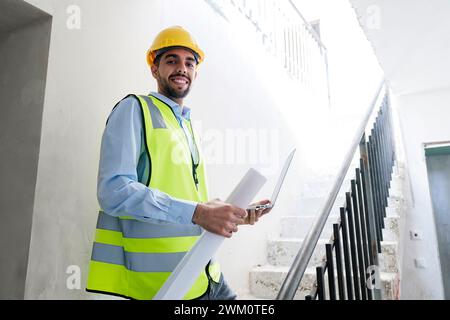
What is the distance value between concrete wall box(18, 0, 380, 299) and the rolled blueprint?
0.70m

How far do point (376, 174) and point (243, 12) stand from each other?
5.83 ft

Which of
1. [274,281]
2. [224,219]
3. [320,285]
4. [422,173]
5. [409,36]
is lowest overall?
[274,281]

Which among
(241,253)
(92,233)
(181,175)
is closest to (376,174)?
(241,253)

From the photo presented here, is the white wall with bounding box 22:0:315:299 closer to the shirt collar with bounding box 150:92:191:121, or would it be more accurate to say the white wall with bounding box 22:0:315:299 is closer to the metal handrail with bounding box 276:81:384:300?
the shirt collar with bounding box 150:92:191:121

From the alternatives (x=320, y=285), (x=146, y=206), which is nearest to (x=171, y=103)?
(x=146, y=206)

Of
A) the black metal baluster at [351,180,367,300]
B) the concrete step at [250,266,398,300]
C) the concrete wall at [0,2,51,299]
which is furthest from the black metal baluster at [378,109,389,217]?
the concrete wall at [0,2,51,299]

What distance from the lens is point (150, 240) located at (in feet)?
2.96

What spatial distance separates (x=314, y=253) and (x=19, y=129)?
2.05 m

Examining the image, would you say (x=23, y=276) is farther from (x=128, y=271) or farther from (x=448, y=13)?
(x=448, y=13)

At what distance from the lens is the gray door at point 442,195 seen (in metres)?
3.81

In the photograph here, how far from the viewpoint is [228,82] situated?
2506mm

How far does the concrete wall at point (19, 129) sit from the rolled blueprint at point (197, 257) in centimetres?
70

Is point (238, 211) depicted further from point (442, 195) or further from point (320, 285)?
Result: point (442, 195)

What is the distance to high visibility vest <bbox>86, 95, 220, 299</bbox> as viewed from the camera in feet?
2.91
